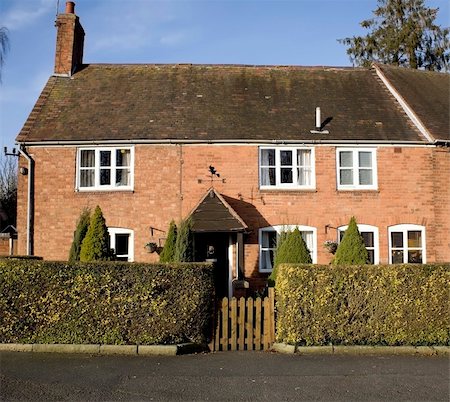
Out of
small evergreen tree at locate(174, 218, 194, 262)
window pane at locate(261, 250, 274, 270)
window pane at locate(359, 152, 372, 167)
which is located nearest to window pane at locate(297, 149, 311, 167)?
window pane at locate(359, 152, 372, 167)

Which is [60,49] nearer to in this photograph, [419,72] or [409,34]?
[419,72]

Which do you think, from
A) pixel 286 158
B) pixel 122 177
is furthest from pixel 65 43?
pixel 286 158

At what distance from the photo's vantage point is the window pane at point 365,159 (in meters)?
18.8

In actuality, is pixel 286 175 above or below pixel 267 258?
above

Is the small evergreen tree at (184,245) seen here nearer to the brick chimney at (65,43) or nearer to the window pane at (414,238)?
the window pane at (414,238)

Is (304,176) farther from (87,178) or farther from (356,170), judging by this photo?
(87,178)

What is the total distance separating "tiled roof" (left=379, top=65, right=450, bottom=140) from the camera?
63.7 feet

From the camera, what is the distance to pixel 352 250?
14.7m

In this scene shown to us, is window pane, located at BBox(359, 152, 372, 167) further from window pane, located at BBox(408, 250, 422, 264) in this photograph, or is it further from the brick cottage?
window pane, located at BBox(408, 250, 422, 264)

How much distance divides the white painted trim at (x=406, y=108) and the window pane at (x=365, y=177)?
7.81 feet

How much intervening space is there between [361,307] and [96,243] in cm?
746

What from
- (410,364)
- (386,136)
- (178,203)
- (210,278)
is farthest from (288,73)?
(410,364)

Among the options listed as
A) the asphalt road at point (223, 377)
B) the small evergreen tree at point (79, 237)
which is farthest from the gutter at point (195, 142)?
the asphalt road at point (223, 377)

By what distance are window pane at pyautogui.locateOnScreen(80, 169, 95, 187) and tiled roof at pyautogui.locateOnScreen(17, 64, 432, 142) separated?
1.14m
